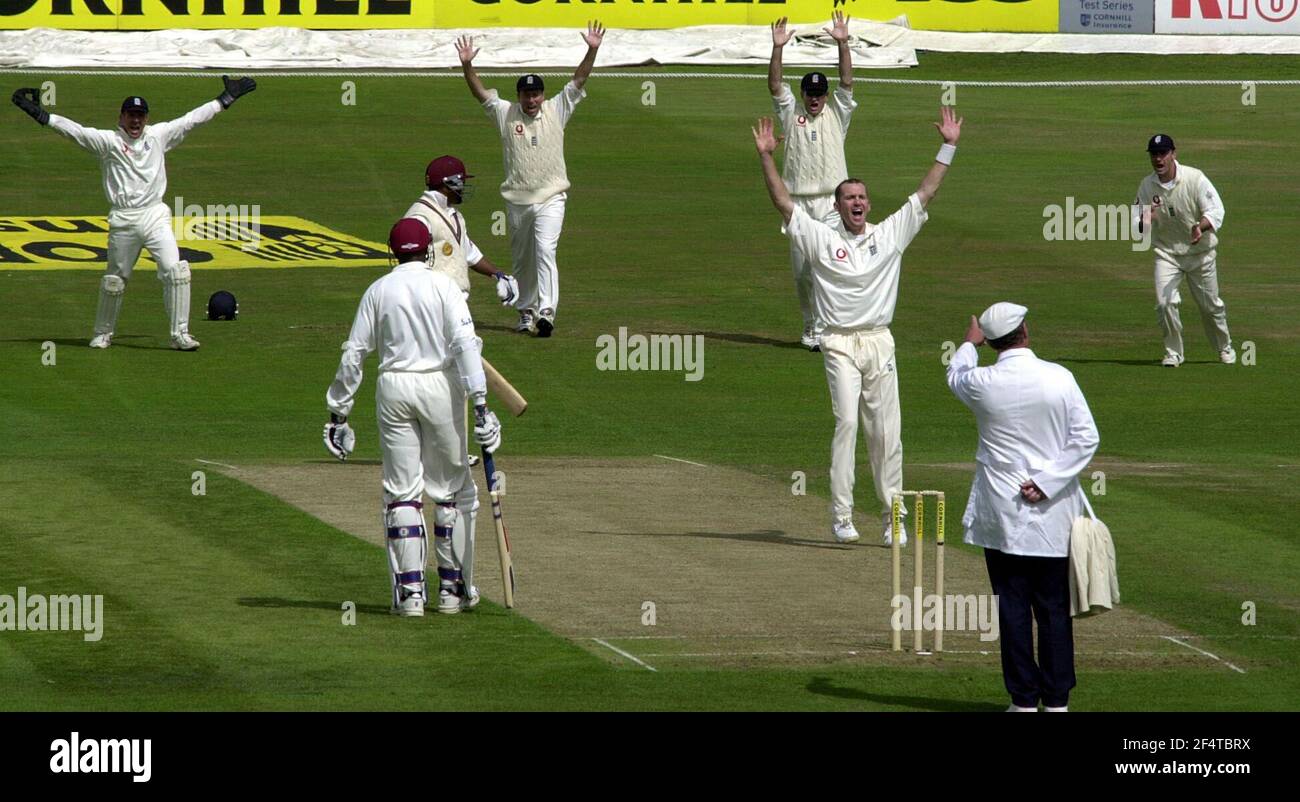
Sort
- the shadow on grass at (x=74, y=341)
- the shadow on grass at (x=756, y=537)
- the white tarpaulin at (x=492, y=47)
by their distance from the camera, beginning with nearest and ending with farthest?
the shadow on grass at (x=756, y=537), the shadow on grass at (x=74, y=341), the white tarpaulin at (x=492, y=47)

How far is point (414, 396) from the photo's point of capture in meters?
12.5

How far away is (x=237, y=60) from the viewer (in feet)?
135

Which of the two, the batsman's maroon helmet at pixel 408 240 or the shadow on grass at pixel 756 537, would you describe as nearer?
the batsman's maroon helmet at pixel 408 240

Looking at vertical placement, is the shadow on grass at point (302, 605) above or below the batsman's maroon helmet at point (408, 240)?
below

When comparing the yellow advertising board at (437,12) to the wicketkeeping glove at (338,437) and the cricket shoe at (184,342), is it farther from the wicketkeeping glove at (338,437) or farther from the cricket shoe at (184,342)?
the wicketkeeping glove at (338,437)

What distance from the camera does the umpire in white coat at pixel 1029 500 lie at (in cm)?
1048

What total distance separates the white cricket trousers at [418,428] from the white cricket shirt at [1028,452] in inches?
127

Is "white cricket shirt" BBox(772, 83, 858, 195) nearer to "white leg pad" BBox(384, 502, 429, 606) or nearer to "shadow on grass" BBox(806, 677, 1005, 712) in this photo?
"white leg pad" BBox(384, 502, 429, 606)

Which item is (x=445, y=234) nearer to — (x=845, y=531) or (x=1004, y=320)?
(x=845, y=531)

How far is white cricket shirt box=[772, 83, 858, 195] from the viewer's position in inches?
897

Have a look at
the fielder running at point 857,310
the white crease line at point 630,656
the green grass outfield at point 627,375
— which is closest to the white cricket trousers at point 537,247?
the green grass outfield at point 627,375

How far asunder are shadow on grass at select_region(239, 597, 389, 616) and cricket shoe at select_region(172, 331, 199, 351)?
995cm

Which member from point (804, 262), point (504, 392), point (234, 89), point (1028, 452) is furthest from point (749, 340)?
point (1028, 452)
